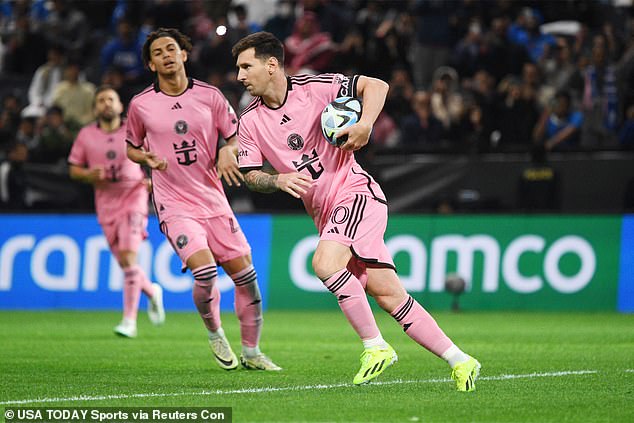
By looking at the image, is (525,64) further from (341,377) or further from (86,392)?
(86,392)

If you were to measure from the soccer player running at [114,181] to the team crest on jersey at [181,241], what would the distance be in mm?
4527

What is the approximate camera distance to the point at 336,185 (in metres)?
8.52

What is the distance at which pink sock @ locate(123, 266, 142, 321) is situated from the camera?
14.4 m

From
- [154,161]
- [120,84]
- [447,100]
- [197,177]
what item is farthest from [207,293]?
[120,84]

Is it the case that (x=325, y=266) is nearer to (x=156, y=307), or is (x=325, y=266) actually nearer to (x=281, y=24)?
(x=156, y=307)

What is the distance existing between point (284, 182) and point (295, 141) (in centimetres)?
53

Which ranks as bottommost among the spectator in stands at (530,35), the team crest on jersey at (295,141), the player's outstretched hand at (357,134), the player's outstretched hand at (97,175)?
the player's outstretched hand at (97,175)

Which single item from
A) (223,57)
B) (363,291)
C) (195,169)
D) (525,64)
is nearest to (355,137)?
(363,291)

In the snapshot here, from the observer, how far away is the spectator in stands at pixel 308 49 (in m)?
21.2

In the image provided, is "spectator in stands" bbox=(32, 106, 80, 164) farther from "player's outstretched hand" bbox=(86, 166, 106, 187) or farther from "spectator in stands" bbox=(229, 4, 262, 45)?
"player's outstretched hand" bbox=(86, 166, 106, 187)

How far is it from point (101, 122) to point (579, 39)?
9226mm

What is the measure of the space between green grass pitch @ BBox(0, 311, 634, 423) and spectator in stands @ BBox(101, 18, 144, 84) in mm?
7879

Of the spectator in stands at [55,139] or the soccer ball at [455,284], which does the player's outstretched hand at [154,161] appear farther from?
the spectator in stands at [55,139]

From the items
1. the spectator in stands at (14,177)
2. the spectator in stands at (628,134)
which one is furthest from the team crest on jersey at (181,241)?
the spectator in stands at (14,177)
